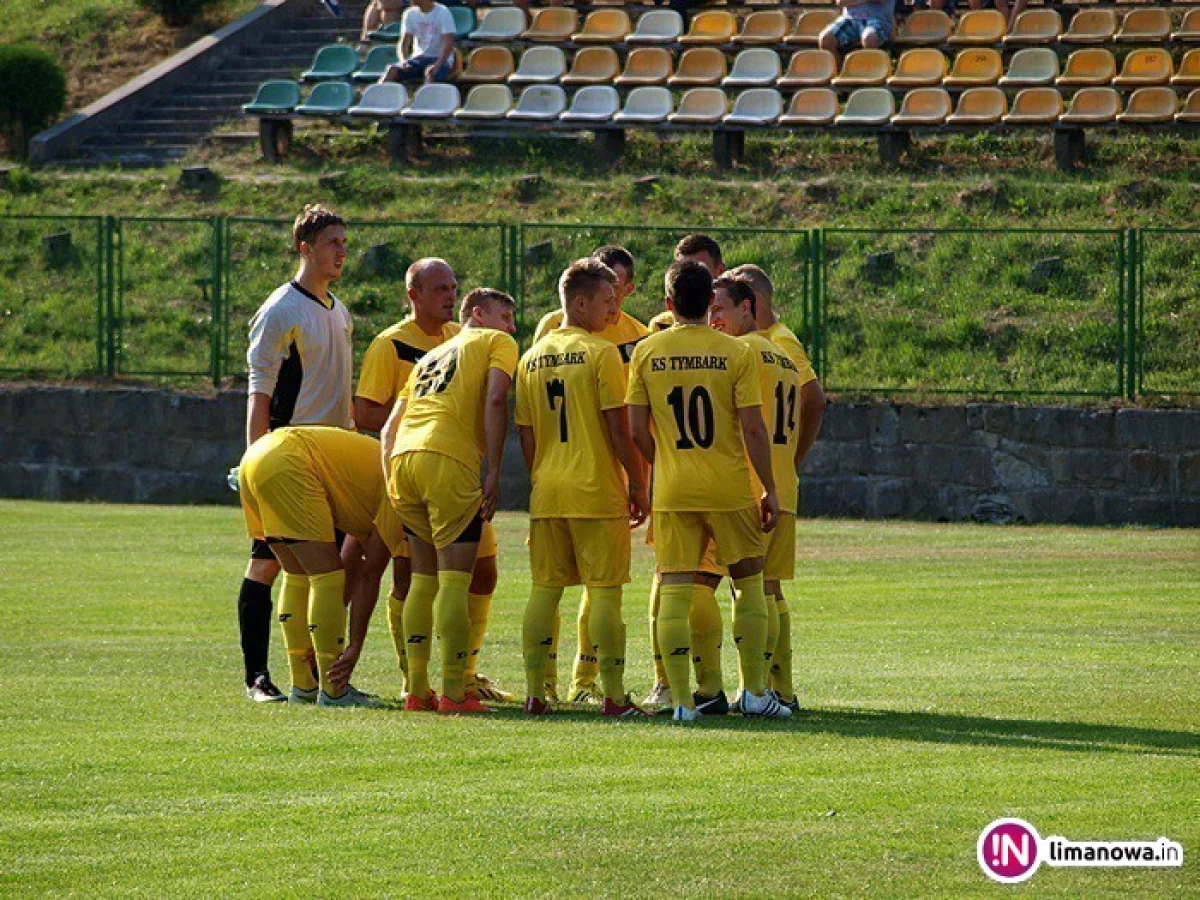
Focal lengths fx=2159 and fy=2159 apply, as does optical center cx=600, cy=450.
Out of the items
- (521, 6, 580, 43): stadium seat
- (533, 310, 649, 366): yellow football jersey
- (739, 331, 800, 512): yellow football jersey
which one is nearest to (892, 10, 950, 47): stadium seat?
(521, 6, 580, 43): stadium seat

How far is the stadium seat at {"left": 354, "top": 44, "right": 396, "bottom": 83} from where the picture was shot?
31.1 metres

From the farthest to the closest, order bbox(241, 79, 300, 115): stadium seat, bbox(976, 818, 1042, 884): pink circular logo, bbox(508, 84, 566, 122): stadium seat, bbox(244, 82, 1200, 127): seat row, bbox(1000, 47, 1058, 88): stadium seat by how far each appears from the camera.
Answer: bbox(241, 79, 300, 115): stadium seat
bbox(508, 84, 566, 122): stadium seat
bbox(1000, 47, 1058, 88): stadium seat
bbox(244, 82, 1200, 127): seat row
bbox(976, 818, 1042, 884): pink circular logo

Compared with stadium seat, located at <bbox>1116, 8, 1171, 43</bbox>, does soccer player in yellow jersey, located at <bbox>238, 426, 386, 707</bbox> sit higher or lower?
lower

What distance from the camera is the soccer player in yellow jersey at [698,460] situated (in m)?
9.62

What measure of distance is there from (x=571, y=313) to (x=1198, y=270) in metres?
14.8

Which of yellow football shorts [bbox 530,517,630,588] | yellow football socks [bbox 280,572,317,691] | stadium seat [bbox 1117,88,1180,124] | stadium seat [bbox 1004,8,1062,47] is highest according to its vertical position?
stadium seat [bbox 1004,8,1062,47]

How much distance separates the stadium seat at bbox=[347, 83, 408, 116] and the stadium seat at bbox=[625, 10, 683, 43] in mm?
3383

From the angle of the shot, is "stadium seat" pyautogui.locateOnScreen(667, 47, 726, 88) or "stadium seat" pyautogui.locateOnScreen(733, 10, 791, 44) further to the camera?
"stadium seat" pyautogui.locateOnScreen(733, 10, 791, 44)

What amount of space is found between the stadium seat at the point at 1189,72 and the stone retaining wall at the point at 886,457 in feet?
23.3

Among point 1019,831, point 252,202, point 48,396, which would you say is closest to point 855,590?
point 1019,831

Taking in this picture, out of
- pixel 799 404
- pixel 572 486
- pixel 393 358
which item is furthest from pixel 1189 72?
pixel 572 486

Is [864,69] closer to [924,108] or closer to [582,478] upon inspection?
[924,108]

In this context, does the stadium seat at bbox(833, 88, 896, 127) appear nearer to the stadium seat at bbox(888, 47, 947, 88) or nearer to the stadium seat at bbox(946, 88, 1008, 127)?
the stadium seat at bbox(888, 47, 947, 88)

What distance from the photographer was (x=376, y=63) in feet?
103
